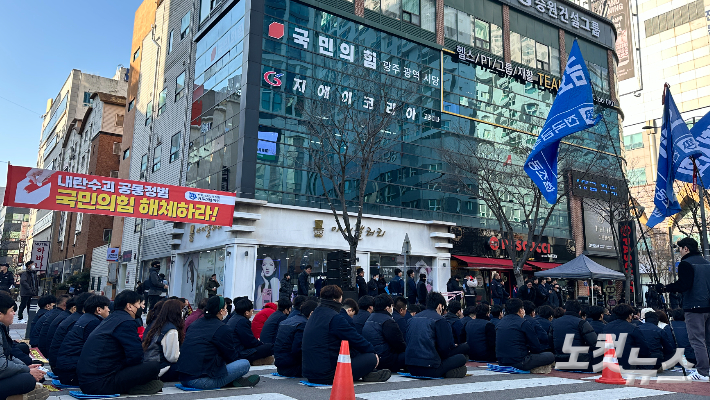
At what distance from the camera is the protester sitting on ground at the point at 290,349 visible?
812cm

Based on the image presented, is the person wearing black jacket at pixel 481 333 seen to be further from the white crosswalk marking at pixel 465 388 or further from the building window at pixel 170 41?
the building window at pixel 170 41

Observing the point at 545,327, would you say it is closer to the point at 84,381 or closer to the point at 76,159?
the point at 84,381

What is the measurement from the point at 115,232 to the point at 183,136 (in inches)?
570

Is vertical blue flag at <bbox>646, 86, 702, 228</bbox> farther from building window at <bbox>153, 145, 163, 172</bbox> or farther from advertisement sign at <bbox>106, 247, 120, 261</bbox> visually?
advertisement sign at <bbox>106, 247, 120, 261</bbox>

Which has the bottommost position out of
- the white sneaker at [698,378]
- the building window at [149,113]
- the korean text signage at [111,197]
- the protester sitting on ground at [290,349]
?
the white sneaker at [698,378]

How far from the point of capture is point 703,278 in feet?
25.4

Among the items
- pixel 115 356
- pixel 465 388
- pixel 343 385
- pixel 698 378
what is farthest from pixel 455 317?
pixel 115 356

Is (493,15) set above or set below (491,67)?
above

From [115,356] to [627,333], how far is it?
779 centimetres

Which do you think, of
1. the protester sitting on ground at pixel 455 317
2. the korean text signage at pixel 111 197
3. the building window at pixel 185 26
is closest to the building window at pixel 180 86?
the building window at pixel 185 26

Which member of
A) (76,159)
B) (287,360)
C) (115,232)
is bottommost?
(287,360)

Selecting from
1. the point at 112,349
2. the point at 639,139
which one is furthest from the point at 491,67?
the point at 639,139

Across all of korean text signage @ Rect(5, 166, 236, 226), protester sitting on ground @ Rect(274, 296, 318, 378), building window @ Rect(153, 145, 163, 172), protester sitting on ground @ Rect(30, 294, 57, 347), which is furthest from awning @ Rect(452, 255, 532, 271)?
protester sitting on ground @ Rect(30, 294, 57, 347)

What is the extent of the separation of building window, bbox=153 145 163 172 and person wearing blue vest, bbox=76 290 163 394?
28.6 m
